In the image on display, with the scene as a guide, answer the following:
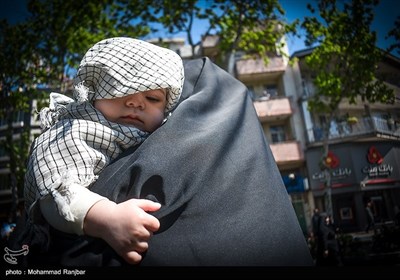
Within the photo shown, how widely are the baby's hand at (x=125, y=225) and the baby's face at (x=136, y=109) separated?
0.34 metres

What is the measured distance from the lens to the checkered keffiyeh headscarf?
762 millimetres

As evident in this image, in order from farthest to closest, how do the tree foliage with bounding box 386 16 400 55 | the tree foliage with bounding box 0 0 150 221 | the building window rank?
1. the building window
2. the tree foliage with bounding box 0 0 150 221
3. the tree foliage with bounding box 386 16 400 55

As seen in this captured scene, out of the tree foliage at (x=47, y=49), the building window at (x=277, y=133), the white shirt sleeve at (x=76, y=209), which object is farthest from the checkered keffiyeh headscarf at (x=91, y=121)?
the building window at (x=277, y=133)

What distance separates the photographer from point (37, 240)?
2.54ft

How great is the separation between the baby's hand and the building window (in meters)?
17.1

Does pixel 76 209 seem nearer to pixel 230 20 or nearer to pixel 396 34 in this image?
pixel 396 34

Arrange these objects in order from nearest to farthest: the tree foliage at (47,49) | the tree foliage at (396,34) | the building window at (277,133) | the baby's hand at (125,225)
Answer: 1. the baby's hand at (125,225)
2. the tree foliage at (396,34)
3. the tree foliage at (47,49)
4. the building window at (277,133)

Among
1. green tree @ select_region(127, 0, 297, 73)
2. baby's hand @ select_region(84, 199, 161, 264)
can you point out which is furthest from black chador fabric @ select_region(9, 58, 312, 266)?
green tree @ select_region(127, 0, 297, 73)

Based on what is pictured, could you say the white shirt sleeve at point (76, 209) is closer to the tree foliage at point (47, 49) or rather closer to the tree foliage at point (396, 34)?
the tree foliage at point (396, 34)

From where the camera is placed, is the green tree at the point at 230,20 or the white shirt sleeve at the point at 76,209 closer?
the white shirt sleeve at the point at 76,209

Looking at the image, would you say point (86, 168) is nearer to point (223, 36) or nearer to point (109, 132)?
point (109, 132)

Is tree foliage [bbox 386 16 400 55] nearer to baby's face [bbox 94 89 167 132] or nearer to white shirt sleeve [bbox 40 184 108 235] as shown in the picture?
baby's face [bbox 94 89 167 132]

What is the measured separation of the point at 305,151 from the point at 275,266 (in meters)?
15.7

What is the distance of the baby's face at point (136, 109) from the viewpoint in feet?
3.09
